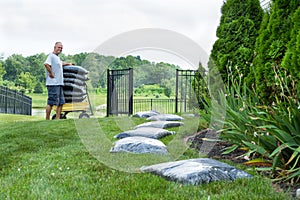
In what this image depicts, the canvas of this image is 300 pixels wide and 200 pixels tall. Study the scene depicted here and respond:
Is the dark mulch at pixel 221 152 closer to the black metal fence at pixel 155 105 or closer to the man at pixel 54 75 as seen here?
the man at pixel 54 75

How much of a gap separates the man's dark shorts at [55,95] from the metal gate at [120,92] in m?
2.34

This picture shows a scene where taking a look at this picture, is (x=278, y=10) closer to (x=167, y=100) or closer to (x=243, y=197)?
(x=243, y=197)

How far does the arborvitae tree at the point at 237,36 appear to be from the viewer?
5.42m

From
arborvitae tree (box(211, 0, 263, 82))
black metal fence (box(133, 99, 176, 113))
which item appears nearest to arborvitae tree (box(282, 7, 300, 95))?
arborvitae tree (box(211, 0, 263, 82))

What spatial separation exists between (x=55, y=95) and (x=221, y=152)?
16.1 ft

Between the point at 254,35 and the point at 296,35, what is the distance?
2.18m

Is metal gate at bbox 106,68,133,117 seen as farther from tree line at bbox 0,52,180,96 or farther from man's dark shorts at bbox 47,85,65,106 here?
man's dark shorts at bbox 47,85,65,106

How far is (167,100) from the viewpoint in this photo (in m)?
10.2

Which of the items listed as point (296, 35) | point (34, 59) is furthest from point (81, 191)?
point (34, 59)

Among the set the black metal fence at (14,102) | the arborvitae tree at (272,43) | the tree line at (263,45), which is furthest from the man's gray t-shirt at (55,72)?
the black metal fence at (14,102)

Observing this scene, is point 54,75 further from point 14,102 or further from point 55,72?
point 14,102

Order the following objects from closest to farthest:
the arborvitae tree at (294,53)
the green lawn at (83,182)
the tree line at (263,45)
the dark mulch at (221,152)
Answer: the green lawn at (83,182)
the dark mulch at (221,152)
the arborvitae tree at (294,53)
the tree line at (263,45)

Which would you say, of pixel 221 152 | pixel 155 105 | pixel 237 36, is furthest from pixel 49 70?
pixel 221 152

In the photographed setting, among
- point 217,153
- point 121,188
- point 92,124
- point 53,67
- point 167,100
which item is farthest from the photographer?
point 167,100
